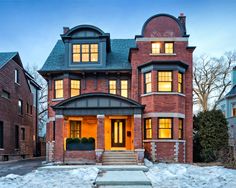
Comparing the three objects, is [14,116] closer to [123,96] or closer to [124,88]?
[124,88]

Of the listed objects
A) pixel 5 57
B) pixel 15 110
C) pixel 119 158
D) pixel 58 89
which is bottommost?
pixel 119 158

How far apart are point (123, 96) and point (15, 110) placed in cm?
1275

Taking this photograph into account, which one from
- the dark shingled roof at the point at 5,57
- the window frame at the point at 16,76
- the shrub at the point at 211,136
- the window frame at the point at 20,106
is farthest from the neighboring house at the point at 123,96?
the window frame at the point at 20,106

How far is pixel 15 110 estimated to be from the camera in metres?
30.7

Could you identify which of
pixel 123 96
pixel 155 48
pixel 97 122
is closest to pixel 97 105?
pixel 97 122

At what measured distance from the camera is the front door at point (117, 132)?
24.2m

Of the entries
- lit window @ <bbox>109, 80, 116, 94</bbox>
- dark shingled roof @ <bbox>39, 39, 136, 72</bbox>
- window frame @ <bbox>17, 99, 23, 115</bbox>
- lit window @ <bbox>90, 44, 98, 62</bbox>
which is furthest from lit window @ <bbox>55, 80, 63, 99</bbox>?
window frame @ <bbox>17, 99, 23, 115</bbox>

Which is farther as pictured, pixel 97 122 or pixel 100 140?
pixel 97 122

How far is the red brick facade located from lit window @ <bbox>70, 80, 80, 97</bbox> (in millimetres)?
6921

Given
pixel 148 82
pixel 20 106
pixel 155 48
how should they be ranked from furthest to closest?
pixel 20 106 < pixel 155 48 < pixel 148 82

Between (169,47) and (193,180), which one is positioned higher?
(169,47)

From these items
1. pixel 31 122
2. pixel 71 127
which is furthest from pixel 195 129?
pixel 31 122

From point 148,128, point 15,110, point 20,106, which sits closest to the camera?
point 148,128

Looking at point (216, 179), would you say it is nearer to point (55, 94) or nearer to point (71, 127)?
point (71, 127)
